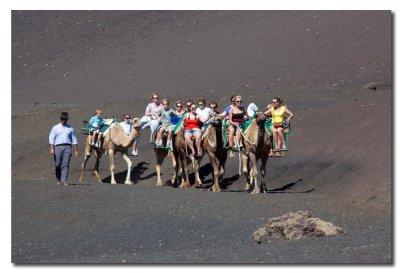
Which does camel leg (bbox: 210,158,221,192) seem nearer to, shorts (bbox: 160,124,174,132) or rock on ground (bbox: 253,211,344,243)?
shorts (bbox: 160,124,174,132)

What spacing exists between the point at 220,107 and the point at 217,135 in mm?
13406

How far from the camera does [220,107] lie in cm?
4419

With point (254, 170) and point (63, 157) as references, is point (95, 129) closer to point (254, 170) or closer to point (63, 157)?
point (63, 157)

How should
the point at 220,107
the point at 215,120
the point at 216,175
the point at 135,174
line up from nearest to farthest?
1. the point at 215,120
2. the point at 216,175
3. the point at 135,174
4. the point at 220,107

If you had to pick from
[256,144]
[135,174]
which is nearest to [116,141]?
[135,174]

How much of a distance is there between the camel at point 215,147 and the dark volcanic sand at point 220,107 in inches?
28.9

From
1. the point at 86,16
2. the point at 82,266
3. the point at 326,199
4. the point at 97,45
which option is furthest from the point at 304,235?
the point at 86,16

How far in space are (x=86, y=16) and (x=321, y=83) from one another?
69.1ft

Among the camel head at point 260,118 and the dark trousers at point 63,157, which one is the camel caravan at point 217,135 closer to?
the camel head at point 260,118

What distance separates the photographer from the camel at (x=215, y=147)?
3052 cm

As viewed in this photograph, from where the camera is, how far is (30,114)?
1950 inches

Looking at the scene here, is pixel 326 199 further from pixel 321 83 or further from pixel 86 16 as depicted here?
pixel 86 16

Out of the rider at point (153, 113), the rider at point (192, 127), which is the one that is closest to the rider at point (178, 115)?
the rider at point (153, 113)

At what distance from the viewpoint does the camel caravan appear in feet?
96.5
